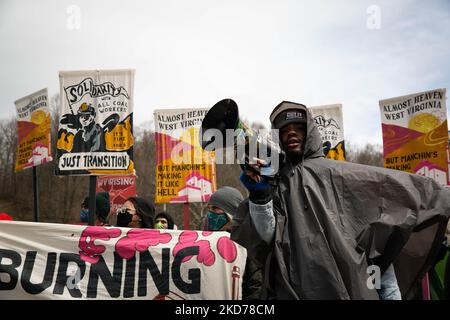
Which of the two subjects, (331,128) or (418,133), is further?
(331,128)

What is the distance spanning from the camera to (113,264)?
3967mm

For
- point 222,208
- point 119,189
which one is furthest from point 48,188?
point 222,208

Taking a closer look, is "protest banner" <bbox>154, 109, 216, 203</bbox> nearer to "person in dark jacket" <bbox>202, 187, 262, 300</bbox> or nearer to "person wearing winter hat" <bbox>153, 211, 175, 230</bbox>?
"person wearing winter hat" <bbox>153, 211, 175, 230</bbox>

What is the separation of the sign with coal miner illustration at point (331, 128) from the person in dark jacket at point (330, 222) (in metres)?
6.48

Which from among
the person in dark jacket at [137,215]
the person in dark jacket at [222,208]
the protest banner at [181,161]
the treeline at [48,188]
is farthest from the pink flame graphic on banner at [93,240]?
the treeline at [48,188]

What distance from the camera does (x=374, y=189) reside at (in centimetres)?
228

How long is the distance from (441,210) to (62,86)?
542 cm

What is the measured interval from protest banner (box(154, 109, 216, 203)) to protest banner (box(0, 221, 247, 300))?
4119mm

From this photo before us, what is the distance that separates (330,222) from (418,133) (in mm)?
6502

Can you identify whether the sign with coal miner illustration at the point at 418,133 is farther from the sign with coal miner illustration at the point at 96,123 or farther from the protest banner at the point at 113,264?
the sign with coal miner illustration at the point at 96,123

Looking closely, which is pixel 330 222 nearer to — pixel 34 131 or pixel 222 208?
pixel 222 208

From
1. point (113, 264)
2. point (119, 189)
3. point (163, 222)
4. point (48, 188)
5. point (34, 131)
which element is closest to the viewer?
point (113, 264)

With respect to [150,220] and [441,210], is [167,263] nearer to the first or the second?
[150,220]

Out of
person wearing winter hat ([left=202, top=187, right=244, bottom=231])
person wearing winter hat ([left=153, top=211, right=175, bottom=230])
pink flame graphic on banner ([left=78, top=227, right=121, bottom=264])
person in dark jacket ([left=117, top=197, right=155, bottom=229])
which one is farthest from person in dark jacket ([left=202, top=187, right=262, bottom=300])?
person wearing winter hat ([left=153, top=211, right=175, bottom=230])
